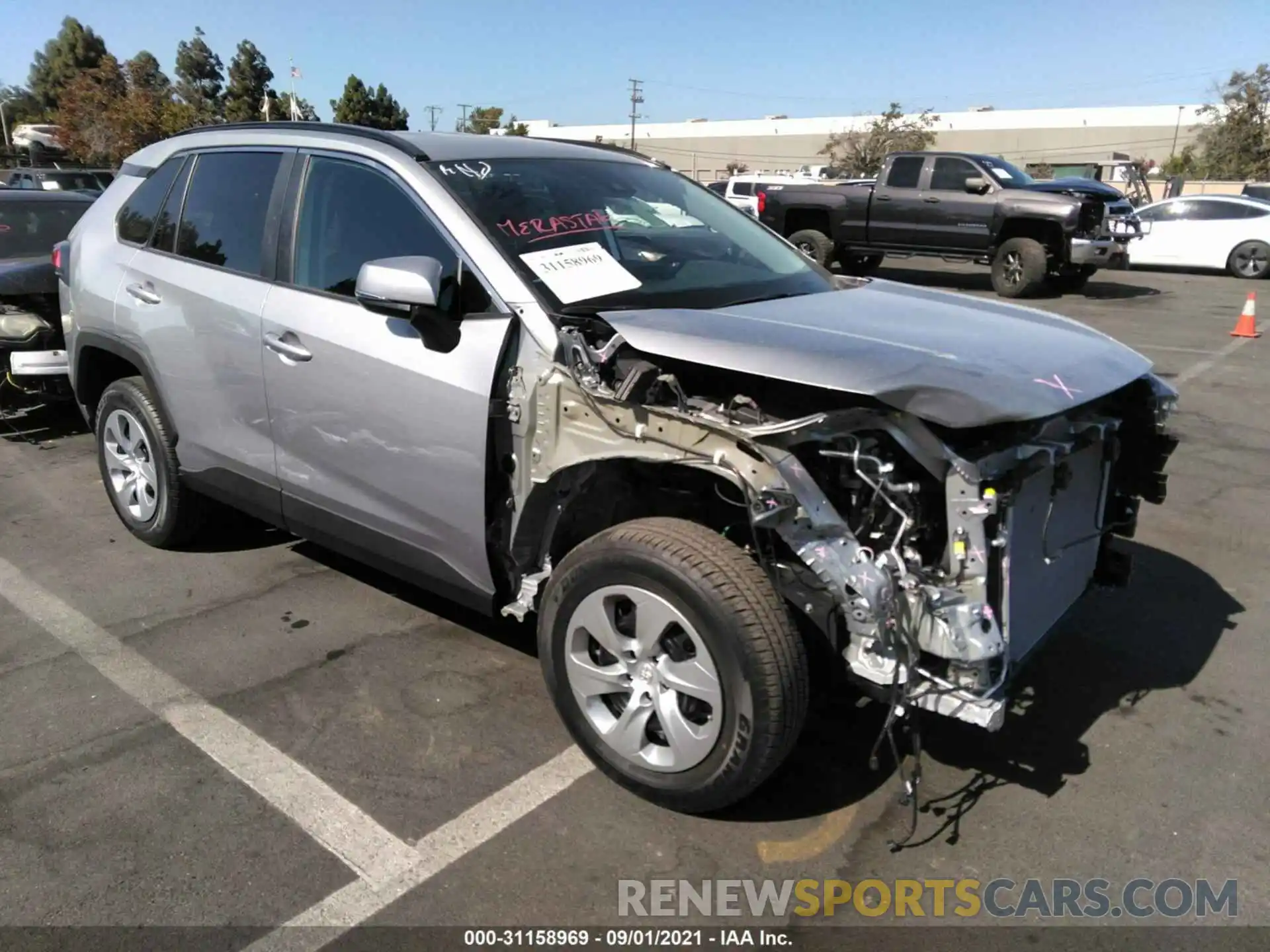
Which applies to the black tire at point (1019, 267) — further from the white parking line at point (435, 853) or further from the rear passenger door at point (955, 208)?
the white parking line at point (435, 853)

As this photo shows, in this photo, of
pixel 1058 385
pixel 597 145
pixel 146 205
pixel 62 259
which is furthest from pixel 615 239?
pixel 62 259

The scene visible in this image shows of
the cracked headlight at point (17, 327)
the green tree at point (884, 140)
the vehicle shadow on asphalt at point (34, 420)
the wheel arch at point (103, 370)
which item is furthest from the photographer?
the green tree at point (884, 140)

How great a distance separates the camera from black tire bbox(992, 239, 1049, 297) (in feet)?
47.0

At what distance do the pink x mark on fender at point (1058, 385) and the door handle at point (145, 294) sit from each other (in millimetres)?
3580

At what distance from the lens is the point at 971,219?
49.0 ft

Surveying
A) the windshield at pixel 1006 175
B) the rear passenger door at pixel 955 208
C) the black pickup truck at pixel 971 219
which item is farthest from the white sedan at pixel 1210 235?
the rear passenger door at pixel 955 208

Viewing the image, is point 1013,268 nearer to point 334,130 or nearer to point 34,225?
point 34,225

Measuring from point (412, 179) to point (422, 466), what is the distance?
1.00m

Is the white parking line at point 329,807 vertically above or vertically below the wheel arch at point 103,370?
below

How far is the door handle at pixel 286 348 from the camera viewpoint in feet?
11.4

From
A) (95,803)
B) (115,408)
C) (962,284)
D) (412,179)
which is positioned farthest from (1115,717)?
(962,284)

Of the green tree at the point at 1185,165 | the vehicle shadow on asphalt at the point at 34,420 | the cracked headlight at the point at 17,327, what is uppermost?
the green tree at the point at 1185,165

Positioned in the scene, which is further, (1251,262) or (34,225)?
(1251,262)

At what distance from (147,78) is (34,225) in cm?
5086
